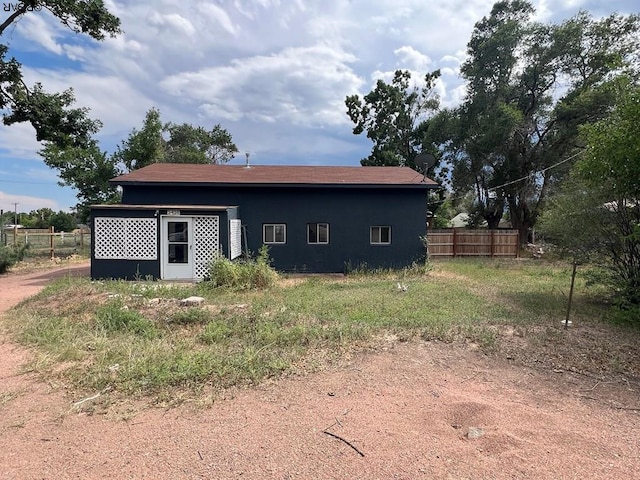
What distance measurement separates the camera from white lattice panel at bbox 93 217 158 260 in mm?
10234

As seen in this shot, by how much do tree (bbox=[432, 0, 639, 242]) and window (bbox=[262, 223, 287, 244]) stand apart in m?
13.1

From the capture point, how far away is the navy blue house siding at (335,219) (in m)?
12.4

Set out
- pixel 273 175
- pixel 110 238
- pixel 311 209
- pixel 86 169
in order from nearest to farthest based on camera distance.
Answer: pixel 110 238 < pixel 311 209 < pixel 273 175 < pixel 86 169

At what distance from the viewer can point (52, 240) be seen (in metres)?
16.3

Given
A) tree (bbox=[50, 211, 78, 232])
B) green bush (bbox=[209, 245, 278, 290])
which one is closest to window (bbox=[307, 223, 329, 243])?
green bush (bbox=[209, 245, 278, 290])

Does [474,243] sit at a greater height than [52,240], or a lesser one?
lesser

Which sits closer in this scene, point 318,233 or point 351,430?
point 351,430

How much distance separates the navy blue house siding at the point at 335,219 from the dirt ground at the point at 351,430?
8.48 meters

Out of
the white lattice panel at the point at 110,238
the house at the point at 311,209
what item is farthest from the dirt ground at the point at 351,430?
the house at the point at 311,209

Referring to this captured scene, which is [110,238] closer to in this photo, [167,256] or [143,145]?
[167,256]

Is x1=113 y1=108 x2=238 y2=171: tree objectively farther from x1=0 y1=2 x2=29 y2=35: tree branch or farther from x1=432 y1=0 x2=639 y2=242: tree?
x1=432 y1=0 x2=639 y2=242: tree

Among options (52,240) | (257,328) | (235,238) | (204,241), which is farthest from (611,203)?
(52,240)

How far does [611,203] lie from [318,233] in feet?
25.8

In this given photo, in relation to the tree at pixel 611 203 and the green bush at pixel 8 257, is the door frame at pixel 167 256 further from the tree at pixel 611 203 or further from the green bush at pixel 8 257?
the tree at pixel 611 203
